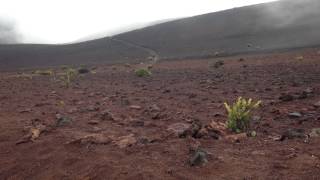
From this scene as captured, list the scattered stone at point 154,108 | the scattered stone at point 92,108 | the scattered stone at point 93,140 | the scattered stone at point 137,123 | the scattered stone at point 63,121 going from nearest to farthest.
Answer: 1. the scattered stone at point 93,140
2. the scattered stone at point 137,123
3. the scattered stone at point 63,121
4. the scattered stone at point 154,108
5. the scattered stone at point 92,108

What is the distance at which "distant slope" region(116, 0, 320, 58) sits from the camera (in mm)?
48931

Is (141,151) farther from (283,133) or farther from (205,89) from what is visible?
(205,89)

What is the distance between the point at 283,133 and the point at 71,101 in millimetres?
7565

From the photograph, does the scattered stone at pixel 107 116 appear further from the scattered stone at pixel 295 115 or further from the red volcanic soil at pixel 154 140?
the scattered stone at pixel 295 115

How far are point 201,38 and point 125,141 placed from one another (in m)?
53.9

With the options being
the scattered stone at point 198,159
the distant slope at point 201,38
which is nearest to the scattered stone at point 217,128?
the scattered stone at point 198,159

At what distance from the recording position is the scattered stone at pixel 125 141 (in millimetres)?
7741

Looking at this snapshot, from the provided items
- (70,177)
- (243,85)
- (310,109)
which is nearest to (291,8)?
(243,85)

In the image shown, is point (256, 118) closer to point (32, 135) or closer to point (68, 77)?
point (32, 135)

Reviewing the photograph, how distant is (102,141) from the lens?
802 centimetres

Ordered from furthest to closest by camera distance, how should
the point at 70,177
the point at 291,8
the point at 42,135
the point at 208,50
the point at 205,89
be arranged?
the point at 291,8, the point at 208,50, the point at 205,89, the point at 42,135, the point at 70,177

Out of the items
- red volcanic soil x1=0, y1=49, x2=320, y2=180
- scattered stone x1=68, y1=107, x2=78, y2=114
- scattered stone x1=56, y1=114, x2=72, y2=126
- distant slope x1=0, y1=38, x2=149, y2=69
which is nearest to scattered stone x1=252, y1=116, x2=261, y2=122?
red volcanic soil x1=0, y1=49, x2=320, y2=180

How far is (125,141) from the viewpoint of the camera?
789cm

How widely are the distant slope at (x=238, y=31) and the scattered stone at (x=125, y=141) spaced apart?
36.3 metres
